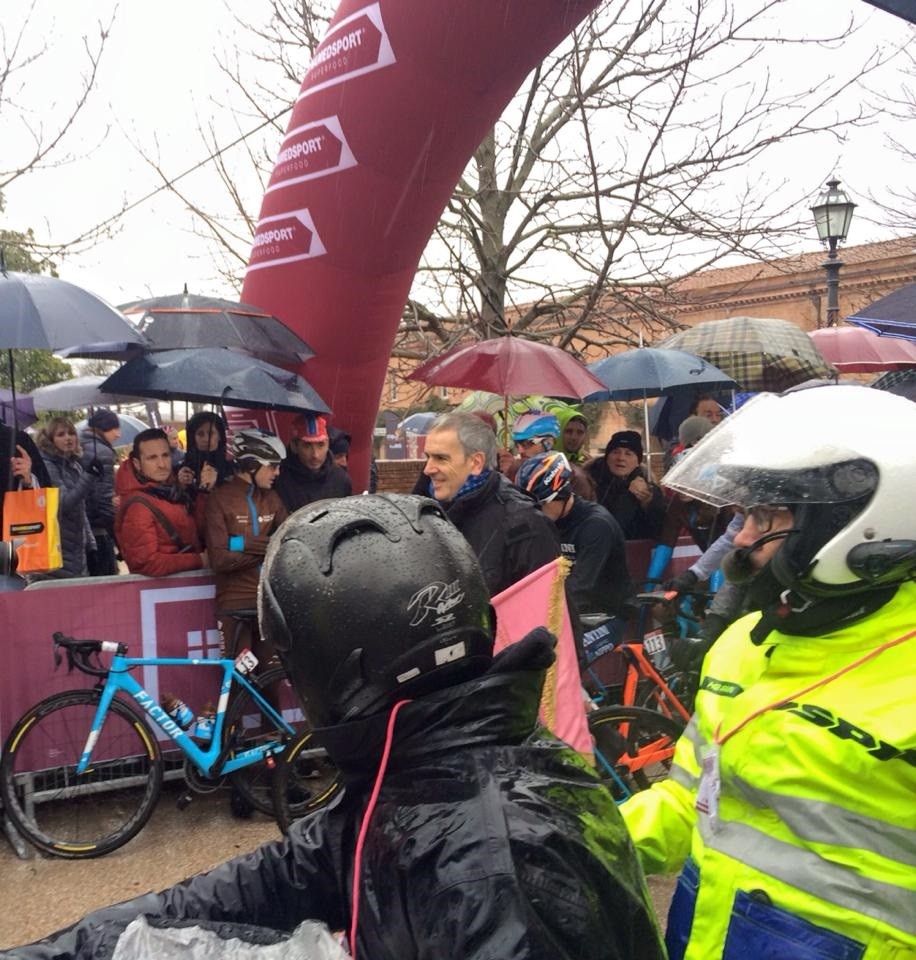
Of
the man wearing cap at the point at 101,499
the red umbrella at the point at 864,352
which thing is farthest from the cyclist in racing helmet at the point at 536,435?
the red umbrella at the point at 864,352

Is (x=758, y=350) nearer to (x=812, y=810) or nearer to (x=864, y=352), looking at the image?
(x=864, y=352)

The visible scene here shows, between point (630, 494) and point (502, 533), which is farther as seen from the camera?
point (630, 494)

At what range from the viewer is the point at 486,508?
4.13 metres

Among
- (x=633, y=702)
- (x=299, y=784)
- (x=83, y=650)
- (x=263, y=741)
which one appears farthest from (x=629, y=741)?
(x=83, y=650)

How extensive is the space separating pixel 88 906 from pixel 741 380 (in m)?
6.77

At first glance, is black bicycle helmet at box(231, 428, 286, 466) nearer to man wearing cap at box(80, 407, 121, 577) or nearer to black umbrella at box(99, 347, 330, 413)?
black umbrella at box(99, 347, 330, 413)

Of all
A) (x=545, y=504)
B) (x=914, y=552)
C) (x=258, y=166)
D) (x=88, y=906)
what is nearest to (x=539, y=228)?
(x=258, y=166)

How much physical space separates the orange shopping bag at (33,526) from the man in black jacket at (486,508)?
2121 mm

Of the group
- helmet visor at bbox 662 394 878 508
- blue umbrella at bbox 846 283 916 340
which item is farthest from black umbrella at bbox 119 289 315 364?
helmet visor at bbox 662 394 878 508

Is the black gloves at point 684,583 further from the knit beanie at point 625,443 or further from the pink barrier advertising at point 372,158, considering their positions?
the pink barrier advertising at point 372,158

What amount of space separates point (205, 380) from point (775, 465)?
405 centimetres

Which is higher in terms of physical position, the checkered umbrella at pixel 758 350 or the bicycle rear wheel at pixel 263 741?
the checkered umbrella at pixel 758 350

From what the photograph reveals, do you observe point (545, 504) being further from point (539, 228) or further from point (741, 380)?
point (539, 228)

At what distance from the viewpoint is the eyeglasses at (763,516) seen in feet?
5.54
